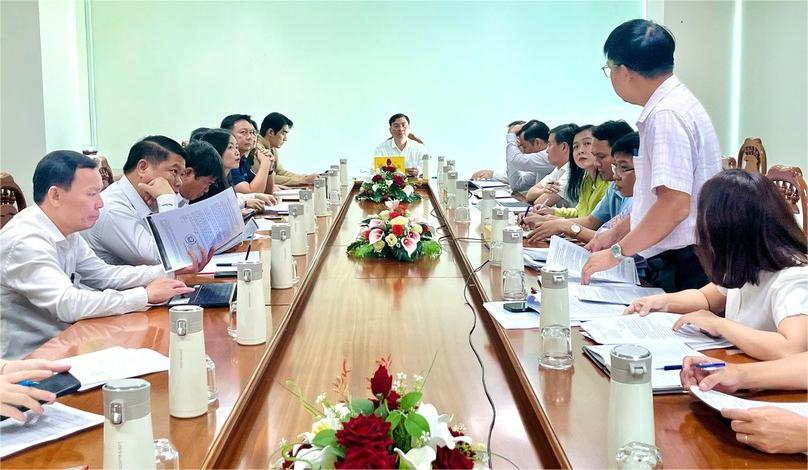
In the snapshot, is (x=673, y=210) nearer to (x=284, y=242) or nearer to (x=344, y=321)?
(x=344, y=321)

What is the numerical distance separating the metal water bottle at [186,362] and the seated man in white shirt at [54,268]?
79 centimetres

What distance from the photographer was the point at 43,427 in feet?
4.13

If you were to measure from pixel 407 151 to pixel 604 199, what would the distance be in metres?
3.14

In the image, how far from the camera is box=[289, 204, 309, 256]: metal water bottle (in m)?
2.79

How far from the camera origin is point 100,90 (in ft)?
24.0

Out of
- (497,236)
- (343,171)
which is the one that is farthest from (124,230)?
(343,171)

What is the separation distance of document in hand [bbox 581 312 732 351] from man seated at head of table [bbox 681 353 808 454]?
27 cm

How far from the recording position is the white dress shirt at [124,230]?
2.62 meters

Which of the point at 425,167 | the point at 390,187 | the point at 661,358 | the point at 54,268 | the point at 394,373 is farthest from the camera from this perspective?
the point at 425,167

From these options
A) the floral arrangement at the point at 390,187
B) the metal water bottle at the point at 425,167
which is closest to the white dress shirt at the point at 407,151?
the metal water bottle at the point at 425,167

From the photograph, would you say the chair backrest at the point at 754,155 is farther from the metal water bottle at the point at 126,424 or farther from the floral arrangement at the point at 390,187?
the metal water bottle at the point at 126,424

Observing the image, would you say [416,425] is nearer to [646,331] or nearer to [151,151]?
[646,331]

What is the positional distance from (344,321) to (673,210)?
37.6 inches

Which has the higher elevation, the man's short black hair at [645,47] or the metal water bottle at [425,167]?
the man's short black hair at [645,47]
